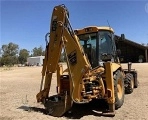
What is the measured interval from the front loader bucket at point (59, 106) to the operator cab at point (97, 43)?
174 centimetres

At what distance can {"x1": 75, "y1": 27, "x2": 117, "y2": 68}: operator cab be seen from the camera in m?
9.40

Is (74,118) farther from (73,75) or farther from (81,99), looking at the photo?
(73,75)

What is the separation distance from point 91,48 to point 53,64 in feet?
5.67

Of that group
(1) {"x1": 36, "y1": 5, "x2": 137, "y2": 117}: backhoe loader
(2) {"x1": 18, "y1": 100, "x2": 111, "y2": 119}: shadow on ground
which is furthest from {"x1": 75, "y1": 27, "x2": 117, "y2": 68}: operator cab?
(2) {"x1": 18, "y1": 100, "x2": 111, "y2": 119}: shadow on ground

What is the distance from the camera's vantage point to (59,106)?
8297 mm

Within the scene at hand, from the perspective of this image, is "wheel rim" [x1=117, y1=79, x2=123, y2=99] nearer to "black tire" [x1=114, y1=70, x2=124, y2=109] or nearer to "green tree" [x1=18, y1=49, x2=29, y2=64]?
"black tire" [x1=114, y1=70, x2=124, y2=109]

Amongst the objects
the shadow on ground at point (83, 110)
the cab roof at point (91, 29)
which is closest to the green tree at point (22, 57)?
the cab roof at point (91, 29)

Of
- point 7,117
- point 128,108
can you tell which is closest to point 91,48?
point 128,108

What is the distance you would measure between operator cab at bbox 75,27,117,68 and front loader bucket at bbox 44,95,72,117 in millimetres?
1745

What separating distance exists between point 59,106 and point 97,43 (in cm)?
272

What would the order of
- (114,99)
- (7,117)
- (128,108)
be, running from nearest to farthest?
(7,117) → (114,99) → (128,108)

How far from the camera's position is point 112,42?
408 inches

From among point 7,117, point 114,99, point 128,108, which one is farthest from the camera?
point 128,108

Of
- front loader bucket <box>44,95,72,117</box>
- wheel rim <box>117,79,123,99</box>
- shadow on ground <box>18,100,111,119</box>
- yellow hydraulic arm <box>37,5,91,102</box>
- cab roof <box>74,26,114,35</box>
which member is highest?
cab roof <box>74,26,114,35</box>
